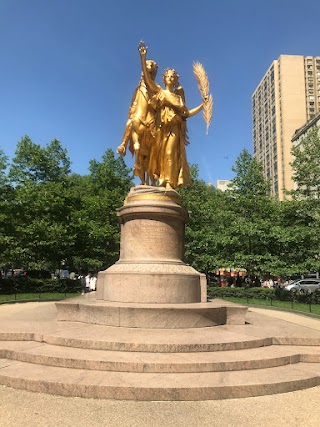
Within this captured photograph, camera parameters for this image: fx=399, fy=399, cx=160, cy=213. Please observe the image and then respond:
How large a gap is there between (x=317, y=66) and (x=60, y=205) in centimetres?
10833

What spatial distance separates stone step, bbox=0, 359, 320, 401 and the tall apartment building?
10290cm

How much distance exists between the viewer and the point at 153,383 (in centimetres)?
574

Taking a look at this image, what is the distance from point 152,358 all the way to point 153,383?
0.91 metres

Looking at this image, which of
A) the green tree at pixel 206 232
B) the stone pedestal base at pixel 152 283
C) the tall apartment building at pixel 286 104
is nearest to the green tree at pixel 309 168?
the green tree at pixel 206 232

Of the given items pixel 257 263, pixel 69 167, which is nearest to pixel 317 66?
pixel 69 167

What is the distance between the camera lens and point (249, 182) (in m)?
33.3

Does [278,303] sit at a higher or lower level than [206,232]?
lower

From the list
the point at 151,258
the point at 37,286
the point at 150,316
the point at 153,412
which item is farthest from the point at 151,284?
→ the point at 37,286

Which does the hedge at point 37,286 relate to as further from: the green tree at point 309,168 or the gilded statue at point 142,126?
the green tree at point 309,168

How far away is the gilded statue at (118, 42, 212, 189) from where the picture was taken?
13.3 meters

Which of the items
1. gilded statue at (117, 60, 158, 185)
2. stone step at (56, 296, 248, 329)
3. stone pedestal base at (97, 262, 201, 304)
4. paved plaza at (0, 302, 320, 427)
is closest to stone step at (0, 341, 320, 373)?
paved plaza at (0, 302, 320, 427)

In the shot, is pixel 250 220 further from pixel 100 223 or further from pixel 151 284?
pixel 151 284

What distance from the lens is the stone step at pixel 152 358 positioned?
636cm

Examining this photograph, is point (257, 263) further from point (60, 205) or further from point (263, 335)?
point (263, 335)
